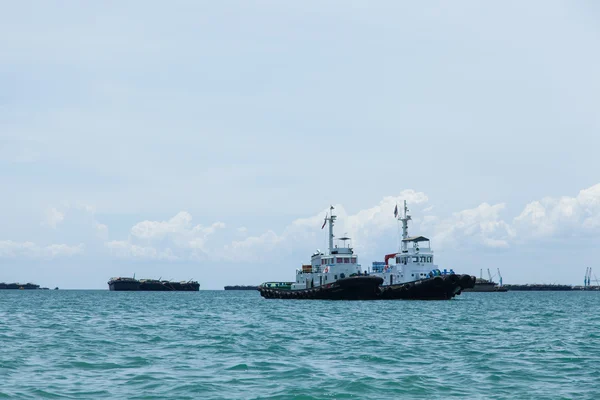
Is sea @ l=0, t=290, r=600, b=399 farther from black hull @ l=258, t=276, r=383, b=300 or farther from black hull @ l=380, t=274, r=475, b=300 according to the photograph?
black hull @ l=380, t=274, r=475, b=300

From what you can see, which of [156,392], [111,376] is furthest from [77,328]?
[156,392]

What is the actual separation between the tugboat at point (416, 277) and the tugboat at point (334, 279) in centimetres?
361

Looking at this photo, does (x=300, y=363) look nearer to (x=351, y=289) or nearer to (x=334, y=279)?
(x=351, y=289)

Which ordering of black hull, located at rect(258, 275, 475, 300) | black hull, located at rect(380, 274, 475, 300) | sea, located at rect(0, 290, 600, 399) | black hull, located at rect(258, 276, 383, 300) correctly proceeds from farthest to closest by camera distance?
black hull, located at rect(380, 274, 475, 300) < black hull, located at rect(258, 275, 475, 300) < black hull, located at rect(258, 276, 383, 300) < sea, located at rect(0, 290, 600, 399)

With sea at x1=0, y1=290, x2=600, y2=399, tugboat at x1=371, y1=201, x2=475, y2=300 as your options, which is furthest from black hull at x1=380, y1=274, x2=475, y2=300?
sea at x1=0, y1=290, x2=600, y2=399

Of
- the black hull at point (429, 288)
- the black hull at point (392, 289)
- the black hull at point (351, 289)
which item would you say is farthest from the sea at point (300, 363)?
the black hull at point (429, 288)

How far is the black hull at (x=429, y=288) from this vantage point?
98.4 meters

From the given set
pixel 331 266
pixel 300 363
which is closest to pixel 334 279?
pixel 331 266

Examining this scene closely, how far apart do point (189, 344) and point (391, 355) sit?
37.9 feet

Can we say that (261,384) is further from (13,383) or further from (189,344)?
(189,344)

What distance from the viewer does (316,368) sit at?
28.0 meters

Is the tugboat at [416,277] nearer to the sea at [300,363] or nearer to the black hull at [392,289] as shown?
the black hull at [392,289]

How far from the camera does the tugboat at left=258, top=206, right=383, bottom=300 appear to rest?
98.3 m

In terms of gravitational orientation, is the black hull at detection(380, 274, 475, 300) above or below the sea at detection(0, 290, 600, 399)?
above
